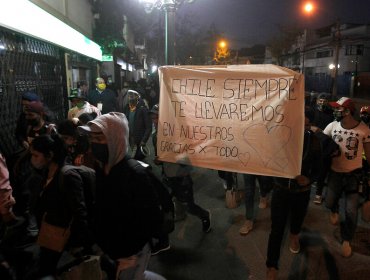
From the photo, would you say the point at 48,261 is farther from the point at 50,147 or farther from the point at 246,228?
the point at 246,228

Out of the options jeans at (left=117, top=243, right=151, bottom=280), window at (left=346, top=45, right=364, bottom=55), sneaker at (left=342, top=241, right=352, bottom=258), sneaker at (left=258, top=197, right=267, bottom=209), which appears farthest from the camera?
window at (left=346, top=45, right=364, bottom=55)

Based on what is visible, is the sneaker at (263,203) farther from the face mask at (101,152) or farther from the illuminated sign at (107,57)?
the illuminated sign at (107,57)

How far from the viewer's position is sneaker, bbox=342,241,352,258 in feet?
13.6

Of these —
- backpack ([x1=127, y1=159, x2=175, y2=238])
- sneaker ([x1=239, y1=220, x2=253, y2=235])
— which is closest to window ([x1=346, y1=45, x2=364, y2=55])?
sneaker ([x1=239, y1=220, x2=253, y2=235])

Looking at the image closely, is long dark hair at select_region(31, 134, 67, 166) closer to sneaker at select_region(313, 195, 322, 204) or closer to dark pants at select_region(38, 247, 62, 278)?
dark pants at select_region(38, 247, 62, 278)

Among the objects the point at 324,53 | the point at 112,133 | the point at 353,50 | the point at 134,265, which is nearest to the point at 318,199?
the point at 134,265

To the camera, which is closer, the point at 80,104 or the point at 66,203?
the point at 66,203

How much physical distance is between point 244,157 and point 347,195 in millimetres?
1577

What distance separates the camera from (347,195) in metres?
4.30

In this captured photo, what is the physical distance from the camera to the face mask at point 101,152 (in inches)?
95.3

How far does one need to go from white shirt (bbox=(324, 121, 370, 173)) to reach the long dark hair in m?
3.36

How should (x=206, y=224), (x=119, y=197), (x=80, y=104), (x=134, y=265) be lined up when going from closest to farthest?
(x=119, y=197) → (x=134, y=265) → (x=206, y=224) → (x=80, y=104)

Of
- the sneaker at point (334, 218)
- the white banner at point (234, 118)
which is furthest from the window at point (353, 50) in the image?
the white banner at point (234, 118)

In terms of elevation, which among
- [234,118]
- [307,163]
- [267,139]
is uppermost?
[234,118]
